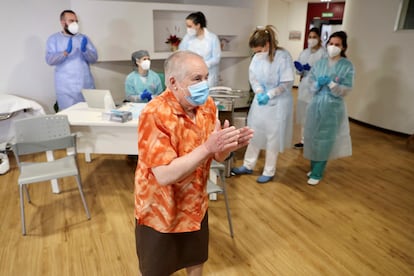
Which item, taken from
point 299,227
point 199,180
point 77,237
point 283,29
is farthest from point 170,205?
point 283,29

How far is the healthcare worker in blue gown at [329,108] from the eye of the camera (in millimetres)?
2506

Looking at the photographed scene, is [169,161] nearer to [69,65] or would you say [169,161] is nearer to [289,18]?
[69,65]

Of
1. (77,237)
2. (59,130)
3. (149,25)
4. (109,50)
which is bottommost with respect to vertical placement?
(77,237)

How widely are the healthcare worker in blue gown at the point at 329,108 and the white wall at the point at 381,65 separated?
2.05 meters

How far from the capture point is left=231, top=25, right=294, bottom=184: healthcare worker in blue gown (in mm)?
2514

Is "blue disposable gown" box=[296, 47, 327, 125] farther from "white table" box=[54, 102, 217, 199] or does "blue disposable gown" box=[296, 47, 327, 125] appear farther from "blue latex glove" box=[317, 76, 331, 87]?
"white table" box=[54, 102, 217, 199]

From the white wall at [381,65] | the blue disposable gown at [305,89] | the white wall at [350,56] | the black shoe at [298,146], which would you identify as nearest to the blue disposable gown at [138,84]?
the white wall at [350,56]

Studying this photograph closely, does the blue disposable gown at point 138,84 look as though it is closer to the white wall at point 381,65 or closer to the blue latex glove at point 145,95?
the blue latex glove at point 145,95

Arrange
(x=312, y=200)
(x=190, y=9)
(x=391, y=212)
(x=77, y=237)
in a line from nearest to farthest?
(x=77, y=237)
(x=391, y=212)
(x=312, y=200)
(x=190, y=9)

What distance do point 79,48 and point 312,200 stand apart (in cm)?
271

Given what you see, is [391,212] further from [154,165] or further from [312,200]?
[154,165]

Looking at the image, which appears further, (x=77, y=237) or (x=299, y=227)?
(x=299, y=227)

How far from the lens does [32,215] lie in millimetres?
2291

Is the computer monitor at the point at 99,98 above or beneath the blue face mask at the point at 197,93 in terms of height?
beneath
